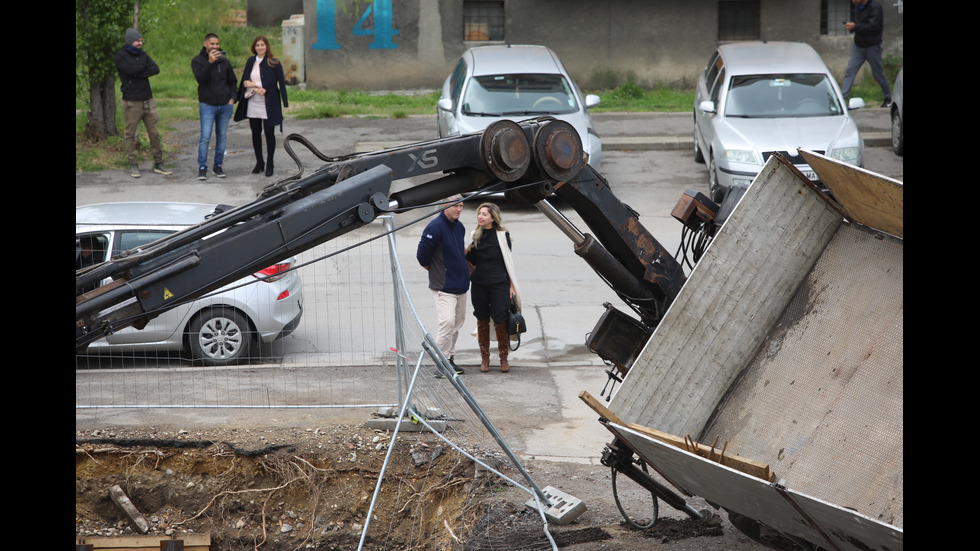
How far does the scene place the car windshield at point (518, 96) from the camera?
51.5 ft

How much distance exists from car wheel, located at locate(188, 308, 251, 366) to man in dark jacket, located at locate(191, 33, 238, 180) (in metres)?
7.43

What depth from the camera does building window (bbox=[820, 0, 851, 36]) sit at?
2322 cm

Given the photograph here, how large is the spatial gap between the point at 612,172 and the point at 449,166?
12.0 meters

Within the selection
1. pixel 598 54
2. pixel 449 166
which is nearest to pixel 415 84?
pixel 598 54

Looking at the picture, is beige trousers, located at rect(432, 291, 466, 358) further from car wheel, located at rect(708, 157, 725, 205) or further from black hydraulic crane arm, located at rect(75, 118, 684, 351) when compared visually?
car wheel, located at rect(708, 157, 725, 205)

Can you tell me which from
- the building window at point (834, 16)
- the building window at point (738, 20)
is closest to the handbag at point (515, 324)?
the building window at point (738, 20)

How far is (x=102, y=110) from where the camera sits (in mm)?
18109

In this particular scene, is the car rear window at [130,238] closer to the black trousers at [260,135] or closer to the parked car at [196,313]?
the parked car at [196,313]

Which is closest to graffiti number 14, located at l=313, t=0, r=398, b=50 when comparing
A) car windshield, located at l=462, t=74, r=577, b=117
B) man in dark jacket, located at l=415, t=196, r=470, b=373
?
car windshield, located at l=462, t=74, r=577, b=117

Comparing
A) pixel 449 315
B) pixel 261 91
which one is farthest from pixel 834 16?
pixel 449 315

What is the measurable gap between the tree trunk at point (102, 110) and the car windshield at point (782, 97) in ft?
36.5

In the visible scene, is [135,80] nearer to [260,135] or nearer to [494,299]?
[260,135]

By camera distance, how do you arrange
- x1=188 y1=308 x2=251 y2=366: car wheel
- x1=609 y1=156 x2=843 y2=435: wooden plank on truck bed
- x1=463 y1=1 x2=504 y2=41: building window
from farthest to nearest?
x1=463 y1=1 x2=504 y2=41: building window < x1=188 y1=308 x2=251 y2=366: car wheel < x1=609 y1=156 x2=843 y2=435: wooden plank on truck bed

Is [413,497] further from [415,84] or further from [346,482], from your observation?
[415,84]
